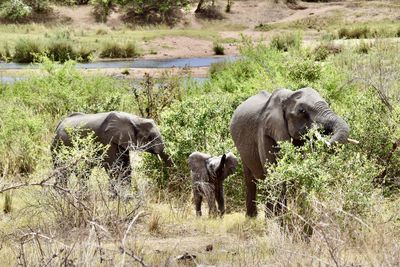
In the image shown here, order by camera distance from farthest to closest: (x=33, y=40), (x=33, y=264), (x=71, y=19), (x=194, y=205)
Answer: (x=71, y=19)
(x=33, y=40)
(x=194, y=205)
(x=33, y=264)

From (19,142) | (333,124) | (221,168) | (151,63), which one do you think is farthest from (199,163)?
(151,63)

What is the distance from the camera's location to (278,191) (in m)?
7.45

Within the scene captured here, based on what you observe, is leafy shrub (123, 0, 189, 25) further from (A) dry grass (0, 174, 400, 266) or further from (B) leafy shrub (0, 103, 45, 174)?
(A) dry grass (0, 174, 400, 266)

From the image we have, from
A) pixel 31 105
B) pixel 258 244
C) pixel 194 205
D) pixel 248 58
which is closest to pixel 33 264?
pixel 258 244

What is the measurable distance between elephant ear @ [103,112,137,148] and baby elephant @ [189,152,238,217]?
1824 mm

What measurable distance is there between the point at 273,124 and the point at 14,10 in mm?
46252

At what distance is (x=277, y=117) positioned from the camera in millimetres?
8133

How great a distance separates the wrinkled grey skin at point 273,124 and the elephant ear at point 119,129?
2310 mm

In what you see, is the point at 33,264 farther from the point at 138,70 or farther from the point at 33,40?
the point at 33,40

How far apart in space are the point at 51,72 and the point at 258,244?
476 inches

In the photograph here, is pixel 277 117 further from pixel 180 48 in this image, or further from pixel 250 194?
pixel 180 48

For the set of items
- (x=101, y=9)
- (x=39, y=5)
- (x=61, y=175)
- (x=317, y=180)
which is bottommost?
(x=101, y=9)

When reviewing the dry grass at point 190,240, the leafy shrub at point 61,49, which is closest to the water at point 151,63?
the leafy shrub at point 61,49

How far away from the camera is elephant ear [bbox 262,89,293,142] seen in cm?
803
